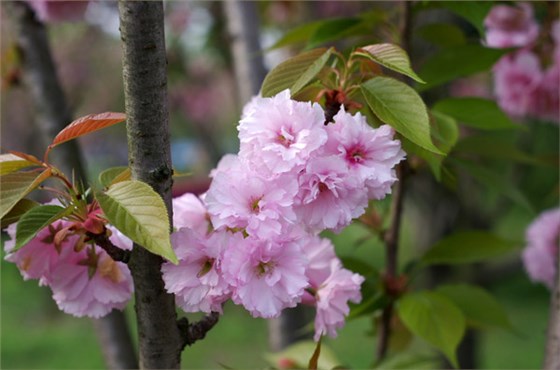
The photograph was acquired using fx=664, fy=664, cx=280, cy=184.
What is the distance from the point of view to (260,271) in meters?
0.69

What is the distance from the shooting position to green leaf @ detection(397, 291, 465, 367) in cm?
99

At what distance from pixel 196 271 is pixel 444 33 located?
712 millimetres

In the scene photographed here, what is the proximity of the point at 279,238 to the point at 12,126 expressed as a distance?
5901 millimetres

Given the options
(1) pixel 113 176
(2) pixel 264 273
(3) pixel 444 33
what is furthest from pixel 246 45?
(2) pixel 264 273

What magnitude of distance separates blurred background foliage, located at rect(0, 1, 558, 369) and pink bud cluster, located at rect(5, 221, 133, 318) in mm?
146

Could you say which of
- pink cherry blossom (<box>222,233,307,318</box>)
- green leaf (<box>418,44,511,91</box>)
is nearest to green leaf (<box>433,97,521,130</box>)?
green leaf (<box>418,44,511,91</box>)

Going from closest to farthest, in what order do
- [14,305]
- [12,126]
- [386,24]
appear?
[386,24]
[14,305]
[12,126]

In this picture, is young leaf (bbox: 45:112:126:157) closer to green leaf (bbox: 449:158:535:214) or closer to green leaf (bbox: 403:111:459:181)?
green leaf (bbox: 403:111:459:181)

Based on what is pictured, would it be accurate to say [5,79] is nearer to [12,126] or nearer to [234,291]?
[234,291]

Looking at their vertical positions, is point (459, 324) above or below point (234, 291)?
below

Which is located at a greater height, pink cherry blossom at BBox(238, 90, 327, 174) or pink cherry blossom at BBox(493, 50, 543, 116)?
pink cherry blossom at BBox(238, 90, 327, 174)

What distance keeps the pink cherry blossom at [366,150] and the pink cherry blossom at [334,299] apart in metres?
0.15

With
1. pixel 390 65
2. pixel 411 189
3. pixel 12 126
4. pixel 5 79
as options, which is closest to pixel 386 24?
pixel 390 65

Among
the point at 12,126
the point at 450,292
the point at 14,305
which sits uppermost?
the point at 450,292
